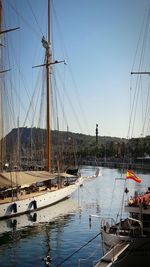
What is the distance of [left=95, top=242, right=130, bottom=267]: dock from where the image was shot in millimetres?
21711

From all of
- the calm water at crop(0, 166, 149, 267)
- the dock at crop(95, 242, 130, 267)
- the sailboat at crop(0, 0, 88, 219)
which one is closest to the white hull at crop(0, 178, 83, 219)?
the sailboat at crop(0, 0, 88, 219)

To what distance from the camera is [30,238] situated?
1339 inches

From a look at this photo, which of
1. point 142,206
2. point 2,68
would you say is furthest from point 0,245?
point 2,68

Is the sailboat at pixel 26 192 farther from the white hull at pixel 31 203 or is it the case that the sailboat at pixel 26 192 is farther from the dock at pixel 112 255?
the dock at pixel 112 255

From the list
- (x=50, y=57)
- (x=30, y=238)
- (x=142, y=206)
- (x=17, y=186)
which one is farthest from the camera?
(x=50, y=57)

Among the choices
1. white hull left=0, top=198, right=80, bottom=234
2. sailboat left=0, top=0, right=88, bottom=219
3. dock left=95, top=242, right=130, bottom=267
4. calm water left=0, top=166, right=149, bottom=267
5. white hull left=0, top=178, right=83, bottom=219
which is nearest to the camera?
dock left=95, top=242, right=130, bottom=267

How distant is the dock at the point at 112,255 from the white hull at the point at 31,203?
806 inches

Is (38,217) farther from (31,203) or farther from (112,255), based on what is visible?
(112,255)

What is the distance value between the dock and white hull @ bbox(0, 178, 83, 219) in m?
20.5

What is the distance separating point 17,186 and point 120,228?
20865mm

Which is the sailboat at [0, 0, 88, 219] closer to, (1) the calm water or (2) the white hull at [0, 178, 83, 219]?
(2) the white hull at [0, 178, 83, 219]

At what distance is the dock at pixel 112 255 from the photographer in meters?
21.7

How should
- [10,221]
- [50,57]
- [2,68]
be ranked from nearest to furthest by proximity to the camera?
1. [10,221]
2. [2,68]
3. [50,57]

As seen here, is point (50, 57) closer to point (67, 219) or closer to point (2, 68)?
point (2, 68)
